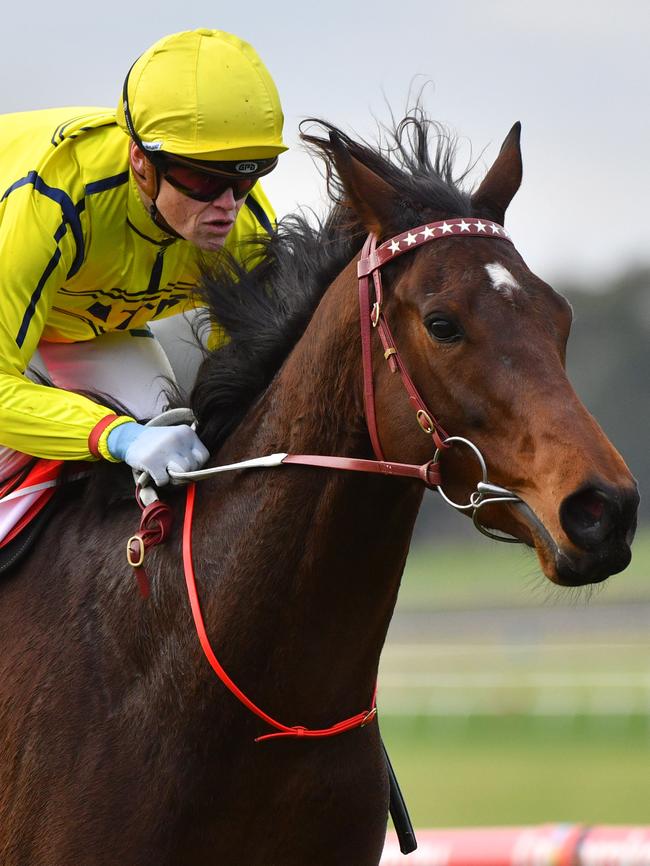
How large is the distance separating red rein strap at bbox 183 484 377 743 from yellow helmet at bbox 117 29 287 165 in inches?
37.6

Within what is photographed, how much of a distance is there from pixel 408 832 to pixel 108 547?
117 cm

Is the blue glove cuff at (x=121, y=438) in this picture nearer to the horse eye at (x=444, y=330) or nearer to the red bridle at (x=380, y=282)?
the red bridle at (x=380, y=282)

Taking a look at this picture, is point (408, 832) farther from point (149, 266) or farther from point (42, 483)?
point (149, 266)

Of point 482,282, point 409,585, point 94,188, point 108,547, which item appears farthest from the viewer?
point 409,585

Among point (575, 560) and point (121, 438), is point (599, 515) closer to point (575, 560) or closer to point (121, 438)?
point (575, 560)

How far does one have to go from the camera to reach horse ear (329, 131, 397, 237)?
3164 mm

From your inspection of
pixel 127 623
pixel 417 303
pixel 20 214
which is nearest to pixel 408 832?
pixel 127 623

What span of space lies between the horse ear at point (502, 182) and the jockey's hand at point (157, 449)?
935 mm

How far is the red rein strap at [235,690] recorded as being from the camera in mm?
3244

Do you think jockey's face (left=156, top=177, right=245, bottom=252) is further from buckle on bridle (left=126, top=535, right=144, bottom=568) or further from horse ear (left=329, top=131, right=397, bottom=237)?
buckle on bridle (left=126, top=535, right=144, bottom=568)

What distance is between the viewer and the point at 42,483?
12.5 feet

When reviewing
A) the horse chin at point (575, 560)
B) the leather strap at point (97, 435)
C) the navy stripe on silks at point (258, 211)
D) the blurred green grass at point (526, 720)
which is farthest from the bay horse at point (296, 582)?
the navy stripe on silks at point (258, 211)

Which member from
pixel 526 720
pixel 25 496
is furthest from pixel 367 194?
pixel 526 720

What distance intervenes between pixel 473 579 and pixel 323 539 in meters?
27.5
